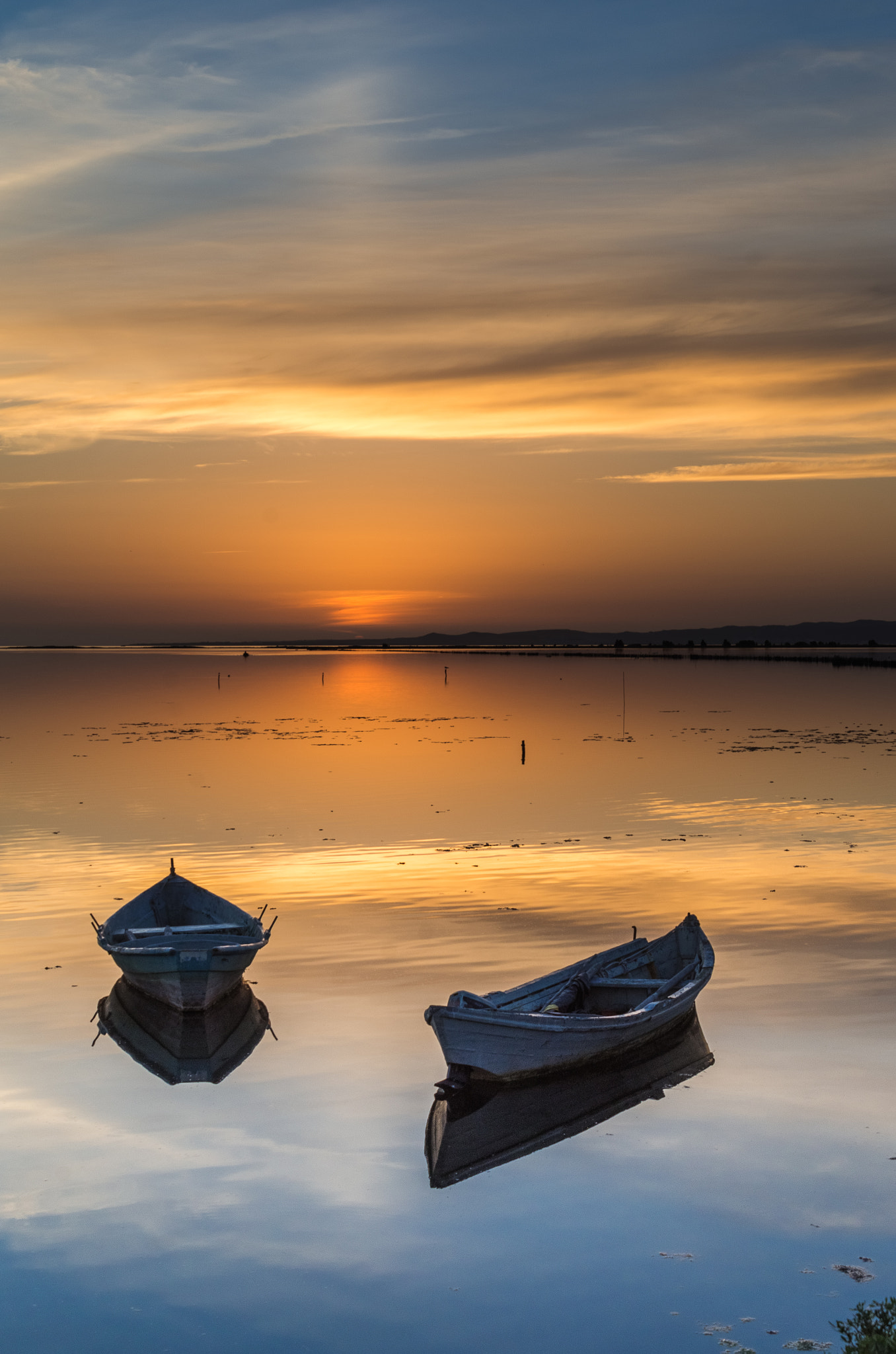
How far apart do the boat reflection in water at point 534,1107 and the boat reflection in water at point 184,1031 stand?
3.81 meters

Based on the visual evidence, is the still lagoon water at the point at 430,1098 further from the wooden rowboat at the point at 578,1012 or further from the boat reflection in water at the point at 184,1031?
the wooden rowboat at the point at 578,1012

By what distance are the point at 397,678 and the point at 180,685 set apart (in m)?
40.9

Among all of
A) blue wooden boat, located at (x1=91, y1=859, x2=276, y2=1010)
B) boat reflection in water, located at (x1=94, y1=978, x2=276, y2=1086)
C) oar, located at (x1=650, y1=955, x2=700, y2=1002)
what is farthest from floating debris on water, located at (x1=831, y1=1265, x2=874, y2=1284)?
blue wooden boat, located at (x1=91, y1=859, x2=276, y2=1010)

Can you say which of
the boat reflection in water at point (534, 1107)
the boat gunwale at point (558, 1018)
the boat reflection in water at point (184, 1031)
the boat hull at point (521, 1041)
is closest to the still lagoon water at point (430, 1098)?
the boat reflection in water at point (534, 1107)

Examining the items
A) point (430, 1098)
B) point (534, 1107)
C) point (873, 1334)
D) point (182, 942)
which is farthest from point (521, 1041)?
point (182, 942)

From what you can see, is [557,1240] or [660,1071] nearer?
[557,1240]

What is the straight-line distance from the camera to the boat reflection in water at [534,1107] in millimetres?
14586

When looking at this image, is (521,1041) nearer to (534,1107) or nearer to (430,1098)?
(534,1107)

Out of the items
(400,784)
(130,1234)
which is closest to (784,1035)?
(130,1234)

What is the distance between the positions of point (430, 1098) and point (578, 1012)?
12.9 feet

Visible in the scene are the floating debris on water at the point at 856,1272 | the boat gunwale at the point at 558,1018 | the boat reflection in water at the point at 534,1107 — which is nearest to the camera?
the floating debris on water at the point at 856,1272

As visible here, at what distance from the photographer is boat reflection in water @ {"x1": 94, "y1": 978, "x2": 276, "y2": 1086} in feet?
59.4

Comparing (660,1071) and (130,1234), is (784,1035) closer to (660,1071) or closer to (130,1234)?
(660,1071)

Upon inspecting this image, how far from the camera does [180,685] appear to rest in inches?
5443
